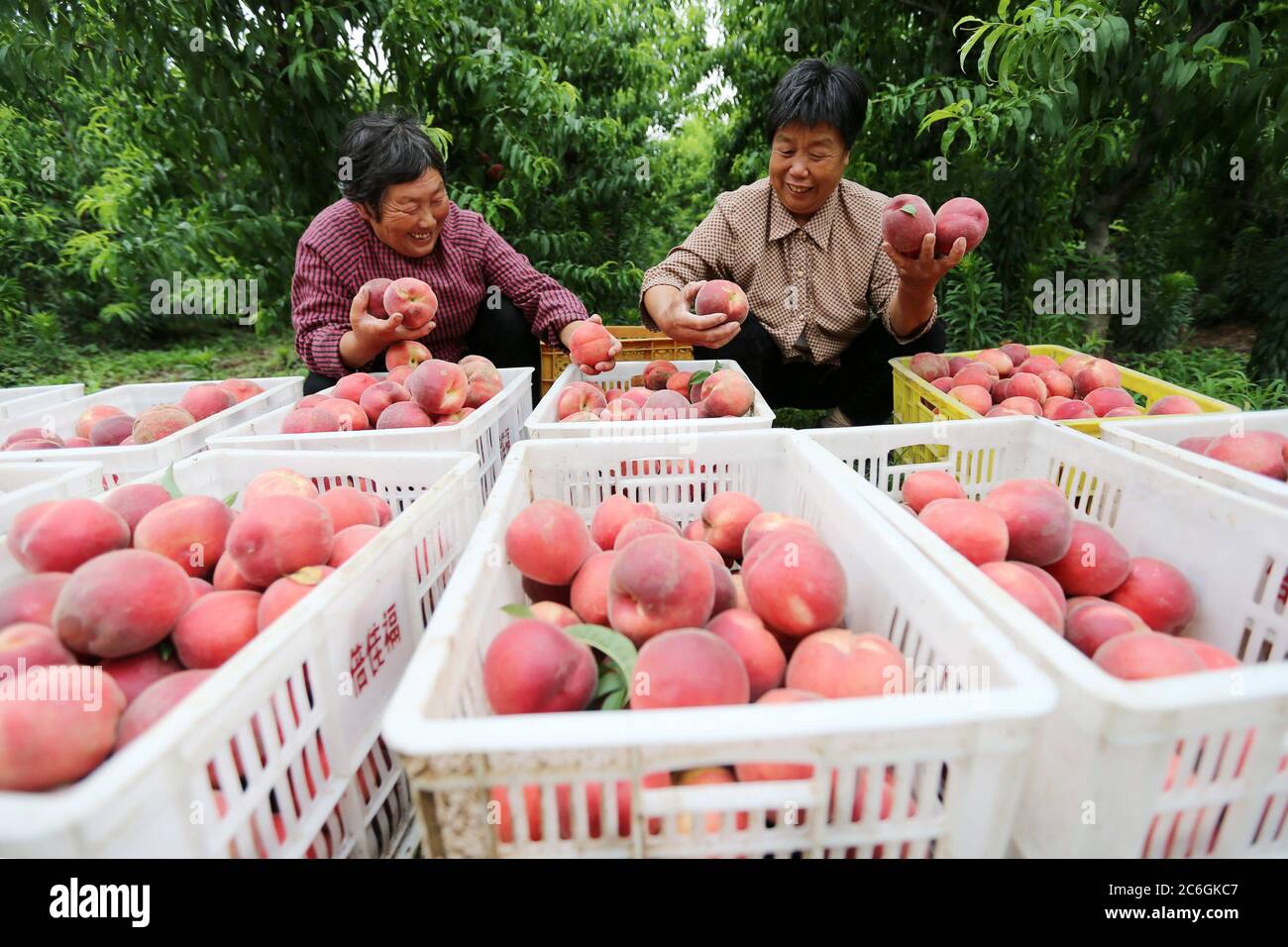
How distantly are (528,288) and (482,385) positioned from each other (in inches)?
30.2

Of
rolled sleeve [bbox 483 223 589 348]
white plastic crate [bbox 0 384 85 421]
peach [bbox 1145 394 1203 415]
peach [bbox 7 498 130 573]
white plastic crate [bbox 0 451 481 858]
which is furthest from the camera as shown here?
rolled sleeve [bbox 483 223 589 348]

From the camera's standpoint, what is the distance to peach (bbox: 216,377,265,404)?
229cm

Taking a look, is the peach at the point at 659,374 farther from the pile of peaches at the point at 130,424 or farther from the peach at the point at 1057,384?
the pile of peaches at the point at 130,424

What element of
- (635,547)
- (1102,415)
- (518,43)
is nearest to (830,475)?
(635,547)

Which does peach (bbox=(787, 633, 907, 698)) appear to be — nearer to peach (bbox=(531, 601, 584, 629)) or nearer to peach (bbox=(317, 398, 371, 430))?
peach (bbox=(531, 601, 584, 629))

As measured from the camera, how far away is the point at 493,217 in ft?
12.6

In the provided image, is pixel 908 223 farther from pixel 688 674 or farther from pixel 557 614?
pixel 688 674

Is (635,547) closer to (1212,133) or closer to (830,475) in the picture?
(830,475)

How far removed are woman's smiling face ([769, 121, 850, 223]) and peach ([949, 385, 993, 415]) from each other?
0.92m

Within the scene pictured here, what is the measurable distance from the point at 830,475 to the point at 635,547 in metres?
0.43

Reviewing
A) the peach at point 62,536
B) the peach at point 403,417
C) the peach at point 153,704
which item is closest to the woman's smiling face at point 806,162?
the peach at point 403,417

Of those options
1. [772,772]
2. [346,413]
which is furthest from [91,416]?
[772,772]

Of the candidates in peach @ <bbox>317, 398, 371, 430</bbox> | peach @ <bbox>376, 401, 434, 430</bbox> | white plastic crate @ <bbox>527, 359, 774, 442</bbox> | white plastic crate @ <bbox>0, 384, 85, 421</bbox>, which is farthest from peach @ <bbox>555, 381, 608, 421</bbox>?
white plastic crate @ <bbox>0, 384, 85, 421</bbox>

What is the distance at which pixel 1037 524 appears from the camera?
3.81ft
